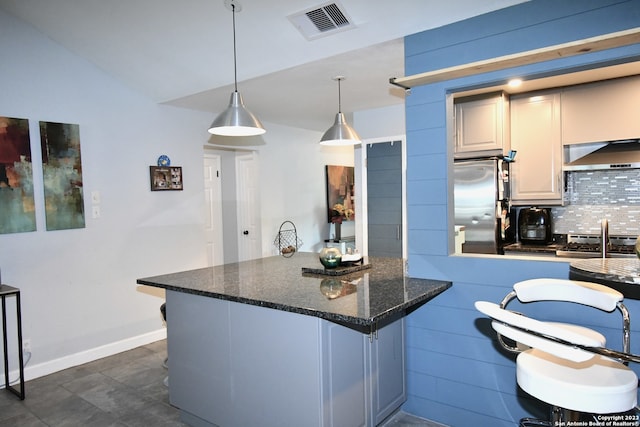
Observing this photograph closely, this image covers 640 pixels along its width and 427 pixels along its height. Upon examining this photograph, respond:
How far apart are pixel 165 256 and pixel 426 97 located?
3.16m

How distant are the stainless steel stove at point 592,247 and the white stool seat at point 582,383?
192 centimetres

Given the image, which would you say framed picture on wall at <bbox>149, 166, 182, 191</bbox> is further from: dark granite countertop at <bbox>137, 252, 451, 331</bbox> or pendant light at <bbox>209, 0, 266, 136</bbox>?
pendant light at <bbox>209, 0, 266, 136</bbox>

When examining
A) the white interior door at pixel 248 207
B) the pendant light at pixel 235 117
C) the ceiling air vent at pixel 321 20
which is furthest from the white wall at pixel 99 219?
the ceiling air vent at pixel 321 20

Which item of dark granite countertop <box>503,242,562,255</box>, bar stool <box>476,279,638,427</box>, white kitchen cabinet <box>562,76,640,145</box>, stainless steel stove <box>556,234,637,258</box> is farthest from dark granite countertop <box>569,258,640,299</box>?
white kitchen cabinet <box>562,76,640,145</box>

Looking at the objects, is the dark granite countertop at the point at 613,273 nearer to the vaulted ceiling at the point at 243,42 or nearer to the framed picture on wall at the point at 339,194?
the vaulted ceiling at the point at 243,42

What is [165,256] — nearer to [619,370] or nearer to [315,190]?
[315,190]

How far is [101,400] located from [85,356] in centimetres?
91

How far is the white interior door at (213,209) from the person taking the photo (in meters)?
5.53

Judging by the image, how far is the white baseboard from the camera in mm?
3391

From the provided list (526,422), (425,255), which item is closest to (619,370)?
(526,422)

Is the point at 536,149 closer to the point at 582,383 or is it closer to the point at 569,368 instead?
the point at 569,368

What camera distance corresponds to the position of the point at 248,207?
19.1 ft

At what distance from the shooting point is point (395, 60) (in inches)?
122

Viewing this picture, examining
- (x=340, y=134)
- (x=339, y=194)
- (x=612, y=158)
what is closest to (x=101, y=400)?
(x=340, y=134)
